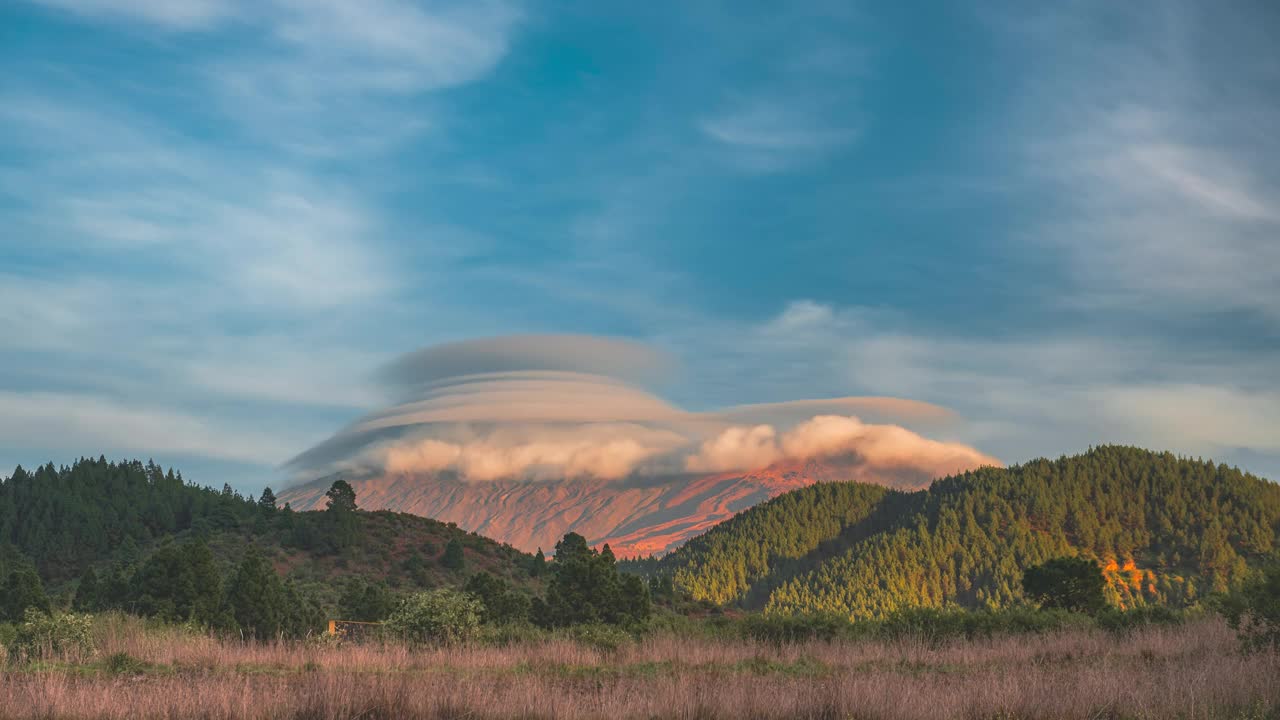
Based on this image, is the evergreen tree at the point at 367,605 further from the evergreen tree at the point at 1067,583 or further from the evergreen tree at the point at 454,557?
the evergreen tree at the point at 1067,583

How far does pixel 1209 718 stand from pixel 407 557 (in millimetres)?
85398

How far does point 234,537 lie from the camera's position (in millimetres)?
91125

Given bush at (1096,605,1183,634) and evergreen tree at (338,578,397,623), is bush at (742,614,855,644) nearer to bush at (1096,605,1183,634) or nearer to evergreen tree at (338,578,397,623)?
bush at (1096,605,1183,634)

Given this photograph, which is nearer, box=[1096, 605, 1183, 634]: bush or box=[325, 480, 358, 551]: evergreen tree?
box=[1096, 605, 1183, 634]: bush

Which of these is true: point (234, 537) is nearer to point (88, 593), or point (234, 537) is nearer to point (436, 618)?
point (88, 593)

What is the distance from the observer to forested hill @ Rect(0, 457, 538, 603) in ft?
280

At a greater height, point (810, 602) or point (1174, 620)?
point (1174, 620)

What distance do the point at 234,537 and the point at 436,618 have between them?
236 feet

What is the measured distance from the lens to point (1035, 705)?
1275cm

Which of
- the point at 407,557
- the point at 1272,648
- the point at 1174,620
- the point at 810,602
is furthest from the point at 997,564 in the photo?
the point at 1272,648

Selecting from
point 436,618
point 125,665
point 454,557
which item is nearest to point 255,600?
point 436,618

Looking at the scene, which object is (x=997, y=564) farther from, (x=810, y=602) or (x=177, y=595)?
(x=177, y=595)

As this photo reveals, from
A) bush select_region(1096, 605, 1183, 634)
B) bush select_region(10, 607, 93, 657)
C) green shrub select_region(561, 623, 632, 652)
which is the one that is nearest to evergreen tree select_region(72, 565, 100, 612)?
bush select_region(10, 607, 93, 657)

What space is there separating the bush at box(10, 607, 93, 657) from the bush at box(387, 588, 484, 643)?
7848 mm
